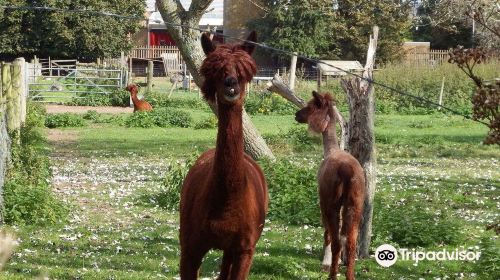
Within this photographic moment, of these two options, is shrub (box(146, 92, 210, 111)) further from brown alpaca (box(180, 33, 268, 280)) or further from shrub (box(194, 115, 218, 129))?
brown alpaca (box(180, 33, 268, 280))

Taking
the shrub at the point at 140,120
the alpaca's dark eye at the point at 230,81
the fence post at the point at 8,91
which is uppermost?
the alpaca's dark eye at the point at 230,81

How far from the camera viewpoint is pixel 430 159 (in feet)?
70.0

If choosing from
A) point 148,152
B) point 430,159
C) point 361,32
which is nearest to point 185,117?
point 148,152

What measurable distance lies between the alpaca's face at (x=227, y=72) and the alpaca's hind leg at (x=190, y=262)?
45.6 inches

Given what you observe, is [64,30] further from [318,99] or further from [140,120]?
[318,99]

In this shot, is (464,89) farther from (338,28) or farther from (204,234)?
(204,234)

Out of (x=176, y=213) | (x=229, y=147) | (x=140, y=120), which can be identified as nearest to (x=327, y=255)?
(x=229, y=147)

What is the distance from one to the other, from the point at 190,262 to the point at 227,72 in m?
1.50

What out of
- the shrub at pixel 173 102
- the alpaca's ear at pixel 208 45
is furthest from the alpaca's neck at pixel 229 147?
the shrub at pixel 173 102

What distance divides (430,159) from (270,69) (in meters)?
38.3

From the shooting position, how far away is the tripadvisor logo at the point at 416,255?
986 centimetres

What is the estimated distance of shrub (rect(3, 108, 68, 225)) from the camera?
38.5 feet

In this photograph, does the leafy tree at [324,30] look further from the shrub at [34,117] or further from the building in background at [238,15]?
the shrub at [34,117]

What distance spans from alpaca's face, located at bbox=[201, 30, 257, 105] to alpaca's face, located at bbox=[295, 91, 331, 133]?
12.8ft
